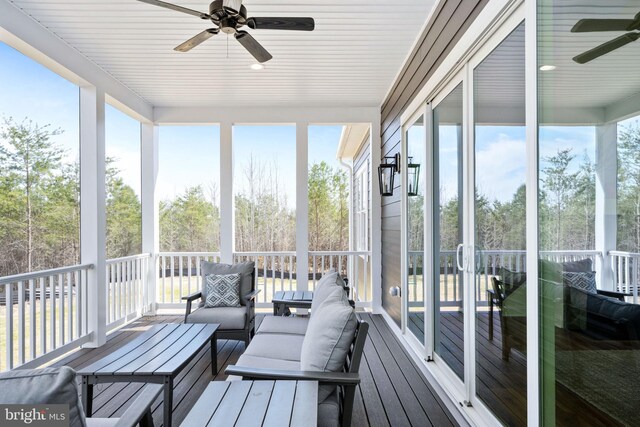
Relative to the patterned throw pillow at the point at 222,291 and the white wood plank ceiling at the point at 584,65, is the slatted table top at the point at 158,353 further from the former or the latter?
the white wood plank ceiling at the point at 584,65

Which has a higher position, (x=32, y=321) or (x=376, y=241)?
(x=376, y=241)

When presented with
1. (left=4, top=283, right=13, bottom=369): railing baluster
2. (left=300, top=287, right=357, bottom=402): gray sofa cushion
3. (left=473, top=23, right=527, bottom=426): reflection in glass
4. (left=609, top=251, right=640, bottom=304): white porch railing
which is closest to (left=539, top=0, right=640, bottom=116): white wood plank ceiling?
(left=473, top=23, right=527, bottom=426): reflection in glass

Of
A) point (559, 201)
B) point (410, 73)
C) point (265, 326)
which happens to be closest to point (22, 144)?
point (265, 326)

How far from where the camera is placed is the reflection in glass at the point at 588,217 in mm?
1072

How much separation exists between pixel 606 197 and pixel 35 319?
4225mm

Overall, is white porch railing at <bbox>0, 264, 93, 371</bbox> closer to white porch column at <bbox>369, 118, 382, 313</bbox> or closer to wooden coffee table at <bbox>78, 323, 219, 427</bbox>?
wooden coffee table at <bbox>78, 323, 219, 427</bbox>

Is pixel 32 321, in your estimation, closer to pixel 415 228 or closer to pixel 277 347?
pixel 277 347

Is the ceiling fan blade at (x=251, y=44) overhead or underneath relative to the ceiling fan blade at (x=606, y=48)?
overhead

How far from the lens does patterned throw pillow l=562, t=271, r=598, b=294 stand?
4.02 feet

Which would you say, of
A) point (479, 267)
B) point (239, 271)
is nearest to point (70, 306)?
point (239, 271)

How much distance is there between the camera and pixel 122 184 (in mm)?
4941

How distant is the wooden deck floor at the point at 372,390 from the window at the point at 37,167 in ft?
3.79

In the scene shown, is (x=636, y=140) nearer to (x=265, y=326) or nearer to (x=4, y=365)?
(x=265, y=326)

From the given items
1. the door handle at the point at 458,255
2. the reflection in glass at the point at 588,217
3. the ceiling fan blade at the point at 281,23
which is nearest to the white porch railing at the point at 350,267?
the door handle at the point at 458,255
